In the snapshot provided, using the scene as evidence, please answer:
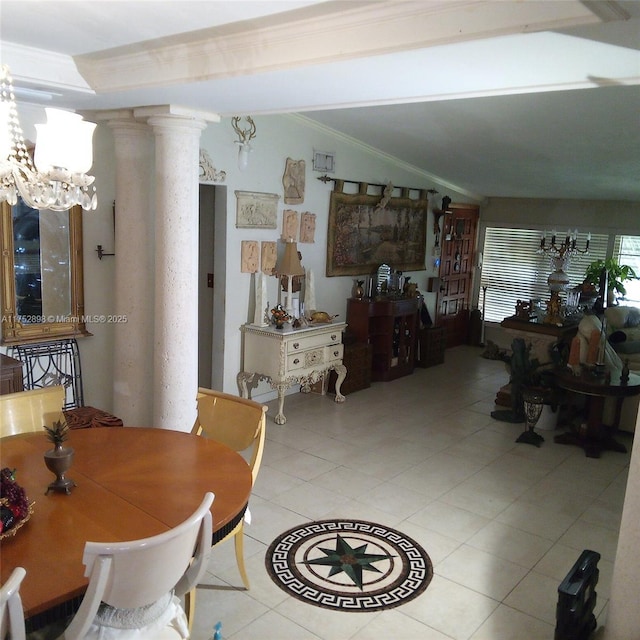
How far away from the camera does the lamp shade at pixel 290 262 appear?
5680mm

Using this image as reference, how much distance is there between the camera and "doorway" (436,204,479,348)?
876 cm

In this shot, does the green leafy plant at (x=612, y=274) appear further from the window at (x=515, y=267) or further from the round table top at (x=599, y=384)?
the round table top at (x=599, y=384)

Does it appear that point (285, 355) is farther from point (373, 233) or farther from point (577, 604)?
point (577, 604)

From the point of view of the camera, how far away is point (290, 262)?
18.6 ft

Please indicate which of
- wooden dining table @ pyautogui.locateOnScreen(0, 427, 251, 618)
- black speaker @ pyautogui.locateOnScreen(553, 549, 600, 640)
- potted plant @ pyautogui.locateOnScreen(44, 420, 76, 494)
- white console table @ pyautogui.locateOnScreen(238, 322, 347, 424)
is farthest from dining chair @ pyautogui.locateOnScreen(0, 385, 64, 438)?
black speaker @ pyautogui.locateOnScreen(553, 549, 600, 640)

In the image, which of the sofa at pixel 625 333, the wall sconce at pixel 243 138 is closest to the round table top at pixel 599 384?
the sofa at pixel 625 333

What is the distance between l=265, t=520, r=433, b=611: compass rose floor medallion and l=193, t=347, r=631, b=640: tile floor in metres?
0.07

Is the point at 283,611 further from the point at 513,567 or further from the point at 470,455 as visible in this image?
the point at 470,455

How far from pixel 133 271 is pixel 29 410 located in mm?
1447

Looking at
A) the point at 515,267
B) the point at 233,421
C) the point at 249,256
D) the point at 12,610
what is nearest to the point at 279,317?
the point at 249,256

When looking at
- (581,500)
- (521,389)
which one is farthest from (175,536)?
(521,389)

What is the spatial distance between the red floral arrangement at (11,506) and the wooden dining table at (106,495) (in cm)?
5

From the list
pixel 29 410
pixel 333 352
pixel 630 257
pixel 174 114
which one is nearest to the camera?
pixel 29 410

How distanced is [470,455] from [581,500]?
962 mm
